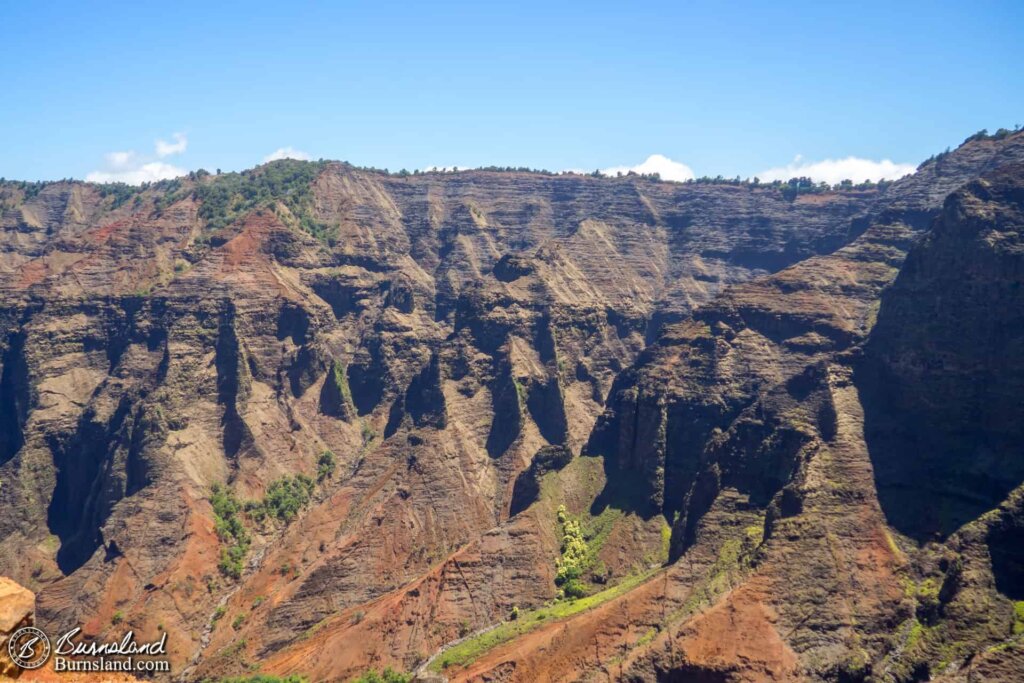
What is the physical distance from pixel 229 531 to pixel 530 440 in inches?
1676

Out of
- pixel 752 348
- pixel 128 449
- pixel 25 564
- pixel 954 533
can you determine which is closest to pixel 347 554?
pixel 128 449

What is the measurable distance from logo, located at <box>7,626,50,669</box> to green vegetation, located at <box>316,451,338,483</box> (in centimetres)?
10407

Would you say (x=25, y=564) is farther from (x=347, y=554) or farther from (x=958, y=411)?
(x=958, y=411)

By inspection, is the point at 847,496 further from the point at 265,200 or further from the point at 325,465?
the point at 265,200

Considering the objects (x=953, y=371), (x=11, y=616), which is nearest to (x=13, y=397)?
(x=11, y=616)

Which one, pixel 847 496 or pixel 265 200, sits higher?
pixel 265 200

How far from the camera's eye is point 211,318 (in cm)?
14175

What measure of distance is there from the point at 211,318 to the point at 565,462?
61815 millimetres

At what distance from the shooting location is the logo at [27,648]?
30.0 m

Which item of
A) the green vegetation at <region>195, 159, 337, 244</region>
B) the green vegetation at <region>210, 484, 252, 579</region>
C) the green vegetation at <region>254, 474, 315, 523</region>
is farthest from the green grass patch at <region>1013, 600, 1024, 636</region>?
the green vegetation at <region>195, 159, 337, 244</region>

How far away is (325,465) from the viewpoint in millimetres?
139375

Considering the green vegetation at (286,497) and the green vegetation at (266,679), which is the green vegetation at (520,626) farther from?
the green vegetation at (286,497)

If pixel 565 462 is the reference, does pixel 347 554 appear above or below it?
below

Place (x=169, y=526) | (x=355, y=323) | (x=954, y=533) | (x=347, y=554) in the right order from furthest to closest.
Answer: (x=355, y=323) → (x=169, y=526) → (x=347, y=554) → (x=954, y=533)
